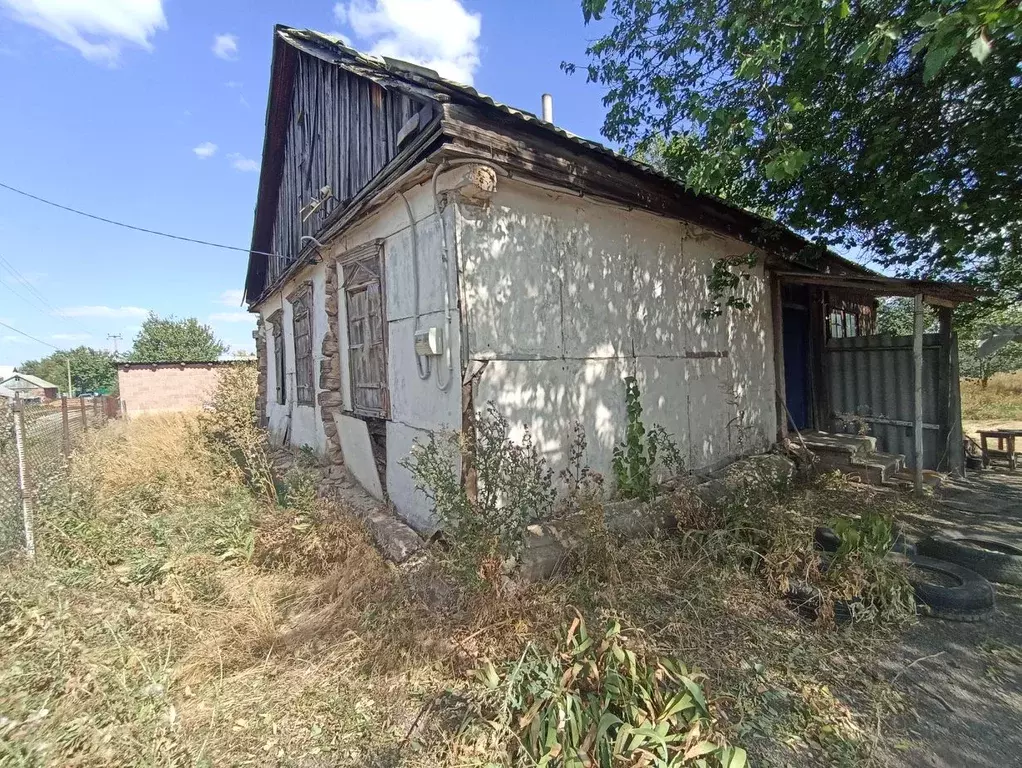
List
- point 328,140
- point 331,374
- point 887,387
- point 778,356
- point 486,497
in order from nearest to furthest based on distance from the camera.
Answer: point 486,497 → point 331,374 → point 328,140 → point 778,356 → point 887,387

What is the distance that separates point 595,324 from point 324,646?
348 cm

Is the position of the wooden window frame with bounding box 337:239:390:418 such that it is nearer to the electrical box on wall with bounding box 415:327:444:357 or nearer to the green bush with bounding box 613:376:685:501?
the electrical box on wall with bounding box 415:327:444:357

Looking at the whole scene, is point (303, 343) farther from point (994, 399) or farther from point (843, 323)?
point (994, 399)

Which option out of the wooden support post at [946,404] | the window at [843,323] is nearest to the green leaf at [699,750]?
the wooden support post at [946,404]

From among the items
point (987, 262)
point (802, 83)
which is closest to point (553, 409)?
point (802, 83)

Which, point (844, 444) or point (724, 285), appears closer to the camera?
point (724, 285)

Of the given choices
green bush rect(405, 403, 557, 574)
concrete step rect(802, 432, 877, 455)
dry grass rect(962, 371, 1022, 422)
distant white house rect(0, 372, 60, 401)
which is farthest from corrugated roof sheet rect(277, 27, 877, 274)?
dry grass rect(962, 371, 1022, 422)

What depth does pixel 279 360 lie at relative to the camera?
1066 cm

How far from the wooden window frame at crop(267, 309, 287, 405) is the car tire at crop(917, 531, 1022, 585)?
1025 cm

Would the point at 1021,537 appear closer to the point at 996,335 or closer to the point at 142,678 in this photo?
the point at 996,335

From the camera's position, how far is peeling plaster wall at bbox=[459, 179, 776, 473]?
4.13m

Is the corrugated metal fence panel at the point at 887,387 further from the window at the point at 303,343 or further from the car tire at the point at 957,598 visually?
the window at the point at 303,343

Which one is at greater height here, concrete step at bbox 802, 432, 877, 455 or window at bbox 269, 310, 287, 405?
window at bbox 269, 310, 287, 405

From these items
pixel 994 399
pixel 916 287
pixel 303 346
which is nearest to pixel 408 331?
pixel 303 346
